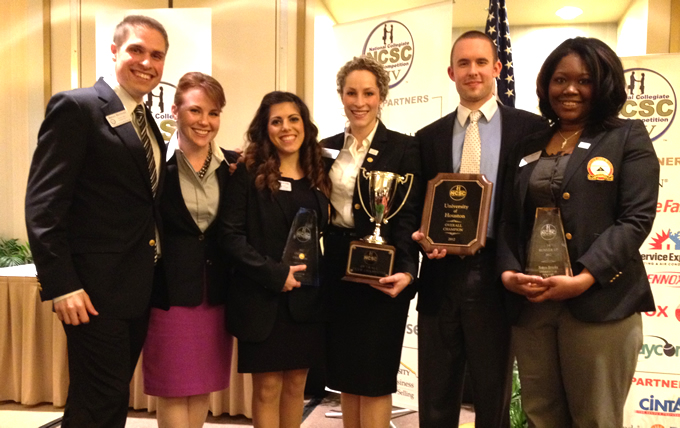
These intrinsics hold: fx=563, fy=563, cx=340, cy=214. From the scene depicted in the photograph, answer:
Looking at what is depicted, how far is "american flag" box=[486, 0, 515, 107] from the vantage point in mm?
3406

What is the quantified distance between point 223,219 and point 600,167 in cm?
142

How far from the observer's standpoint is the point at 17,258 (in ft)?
13.6

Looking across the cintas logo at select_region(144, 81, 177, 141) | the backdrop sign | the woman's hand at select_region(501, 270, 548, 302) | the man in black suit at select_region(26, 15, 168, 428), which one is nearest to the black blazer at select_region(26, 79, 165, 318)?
the man in black suit at select_region(26, 15, 168, 428)

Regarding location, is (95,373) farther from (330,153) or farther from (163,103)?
(163,103)

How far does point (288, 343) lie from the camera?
2342 millimetres

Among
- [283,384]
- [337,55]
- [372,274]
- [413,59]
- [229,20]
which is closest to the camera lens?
[372,274]

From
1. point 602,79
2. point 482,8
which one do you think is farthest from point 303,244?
point 482,8

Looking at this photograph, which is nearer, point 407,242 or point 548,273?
point 548,273

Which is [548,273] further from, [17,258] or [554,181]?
[17,258]

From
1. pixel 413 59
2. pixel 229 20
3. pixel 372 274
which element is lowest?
pixel 372 274

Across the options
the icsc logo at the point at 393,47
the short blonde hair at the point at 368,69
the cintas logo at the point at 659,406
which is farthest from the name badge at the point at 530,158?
the cintas logo at the point at 659,406

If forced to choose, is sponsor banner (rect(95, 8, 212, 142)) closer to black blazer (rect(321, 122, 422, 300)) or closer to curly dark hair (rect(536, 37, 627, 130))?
black blazer (rect(321, 122, 422, 300))

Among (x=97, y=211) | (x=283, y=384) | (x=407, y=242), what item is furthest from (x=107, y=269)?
(x=407, y=242)

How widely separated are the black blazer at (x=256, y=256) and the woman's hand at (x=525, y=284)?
0.80 m
